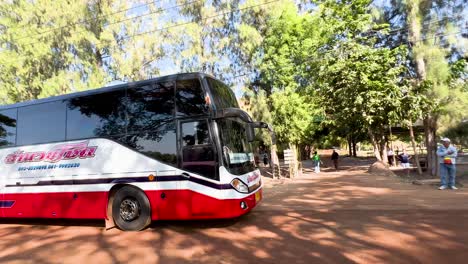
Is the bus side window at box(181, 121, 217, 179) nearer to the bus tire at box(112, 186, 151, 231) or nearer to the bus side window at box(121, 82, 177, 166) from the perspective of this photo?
the bus side window at box(121, 82, 177, 166)

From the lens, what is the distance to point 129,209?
761 cm

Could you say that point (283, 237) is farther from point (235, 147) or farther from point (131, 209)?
point (131, 209)

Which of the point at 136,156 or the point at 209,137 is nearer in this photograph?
the point at 209,137

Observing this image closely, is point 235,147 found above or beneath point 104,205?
above

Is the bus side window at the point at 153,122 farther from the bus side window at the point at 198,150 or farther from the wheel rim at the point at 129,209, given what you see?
the wheel rim at the point at 129,209

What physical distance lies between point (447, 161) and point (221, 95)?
7753 millimetres

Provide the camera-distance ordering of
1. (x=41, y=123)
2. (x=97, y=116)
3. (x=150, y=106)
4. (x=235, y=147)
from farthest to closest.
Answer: (x=41, y=123) < (x=97, y=116) < (x=150, y=106) < (x=235, y=147)

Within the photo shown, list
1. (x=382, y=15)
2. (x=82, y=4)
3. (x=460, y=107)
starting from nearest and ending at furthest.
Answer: (x=460, y=107) < (x=382, y=15) < (x=82, y=4)

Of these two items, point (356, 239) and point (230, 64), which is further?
point (230, 64)

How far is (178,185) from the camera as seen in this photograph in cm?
708

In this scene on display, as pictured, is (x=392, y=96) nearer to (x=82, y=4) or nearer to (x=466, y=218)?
(x=466, y=218)

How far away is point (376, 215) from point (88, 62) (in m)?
19.0

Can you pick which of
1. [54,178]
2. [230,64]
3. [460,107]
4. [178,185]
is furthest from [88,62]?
[460,107]

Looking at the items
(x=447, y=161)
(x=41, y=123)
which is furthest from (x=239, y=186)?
(x=447, y=161)
